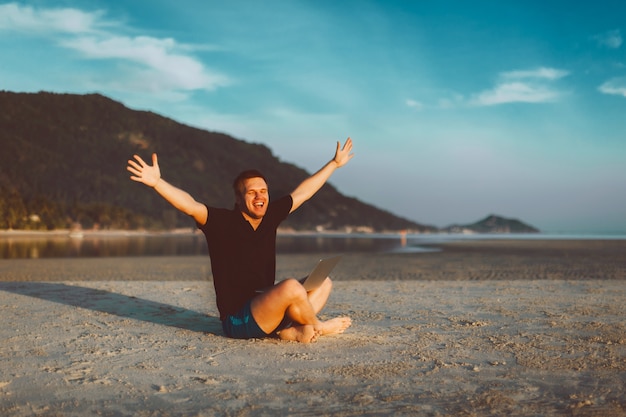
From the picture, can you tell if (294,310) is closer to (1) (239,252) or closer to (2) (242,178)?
(1) (239,252)

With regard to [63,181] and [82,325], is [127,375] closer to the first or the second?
[82,325]

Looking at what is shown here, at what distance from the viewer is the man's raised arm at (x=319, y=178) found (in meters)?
5.23

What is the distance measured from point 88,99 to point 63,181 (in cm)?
4851

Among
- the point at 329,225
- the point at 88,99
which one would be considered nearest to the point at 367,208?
the point at 329,225

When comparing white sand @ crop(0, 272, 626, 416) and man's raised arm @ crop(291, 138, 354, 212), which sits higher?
man's raised arm @ crop(291, 138, 354, 212)

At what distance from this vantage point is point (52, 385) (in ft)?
12.0

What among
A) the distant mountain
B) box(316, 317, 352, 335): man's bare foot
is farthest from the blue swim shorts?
the distant mountain

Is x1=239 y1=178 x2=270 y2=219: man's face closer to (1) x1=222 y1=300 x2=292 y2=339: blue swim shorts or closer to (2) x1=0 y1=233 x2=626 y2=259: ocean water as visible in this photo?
(1) x1=222 y1=300 x2=292 y2=339: blue swim shorts

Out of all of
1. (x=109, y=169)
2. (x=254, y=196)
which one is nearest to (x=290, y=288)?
(x=254, y=196)

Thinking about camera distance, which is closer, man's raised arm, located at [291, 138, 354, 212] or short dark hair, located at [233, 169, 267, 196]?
short dark hair, located at [233, 169, 267, 196]

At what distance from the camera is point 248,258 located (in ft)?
15.7

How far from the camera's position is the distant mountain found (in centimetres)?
10369

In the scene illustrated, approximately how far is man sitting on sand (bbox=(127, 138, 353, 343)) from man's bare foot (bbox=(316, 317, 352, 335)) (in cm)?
2

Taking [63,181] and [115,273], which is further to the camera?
[63,181]
